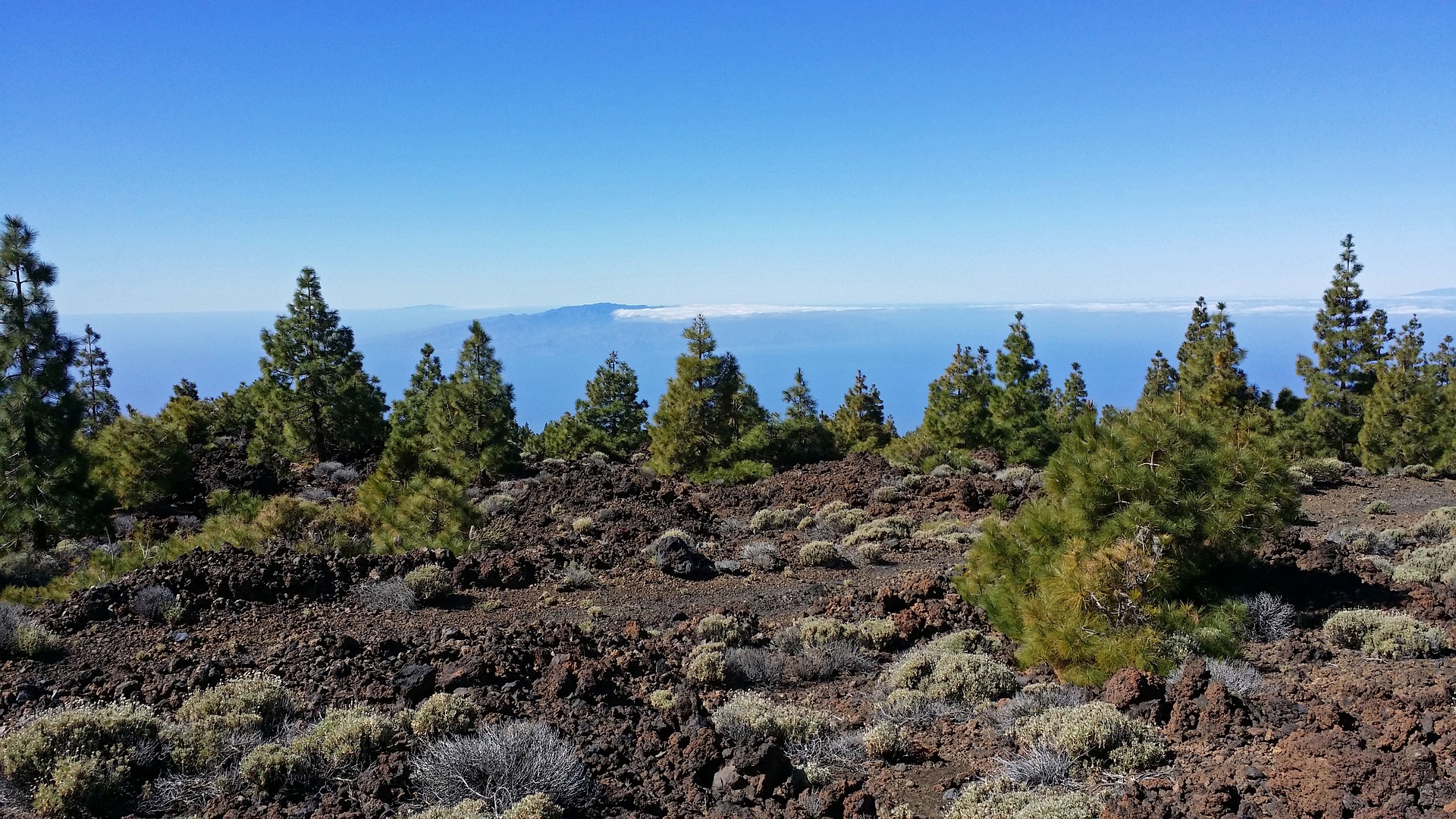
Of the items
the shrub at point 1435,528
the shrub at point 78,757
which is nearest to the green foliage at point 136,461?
the shrub at point 78,757

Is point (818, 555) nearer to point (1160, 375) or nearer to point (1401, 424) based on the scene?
point (1401, 424)

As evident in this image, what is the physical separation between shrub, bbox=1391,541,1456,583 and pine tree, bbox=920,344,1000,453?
1477cm

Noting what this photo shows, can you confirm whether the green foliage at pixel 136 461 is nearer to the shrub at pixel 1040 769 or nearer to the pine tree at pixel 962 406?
the pine tree at pixel 962 406

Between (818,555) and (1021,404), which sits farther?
(1021,404)

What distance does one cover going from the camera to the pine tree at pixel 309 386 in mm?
26438

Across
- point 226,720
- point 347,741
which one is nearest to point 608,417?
point 226,720

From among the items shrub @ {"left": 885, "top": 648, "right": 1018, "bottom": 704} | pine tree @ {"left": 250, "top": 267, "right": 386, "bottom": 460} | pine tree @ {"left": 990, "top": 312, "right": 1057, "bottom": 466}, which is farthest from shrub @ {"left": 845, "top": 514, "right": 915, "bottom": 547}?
pine tree @ {"left": 250, "top": 267, "right": 386, "bottom": 460}

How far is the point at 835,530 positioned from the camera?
15547mm

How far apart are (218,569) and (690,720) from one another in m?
7.04

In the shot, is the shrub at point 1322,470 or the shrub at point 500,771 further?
the shrub at point 1322,470

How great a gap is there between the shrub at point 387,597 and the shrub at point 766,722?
17.4 ft

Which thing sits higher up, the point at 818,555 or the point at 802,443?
the point at 818,555

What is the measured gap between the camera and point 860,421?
35.2m

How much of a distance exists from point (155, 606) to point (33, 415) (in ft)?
38.1
